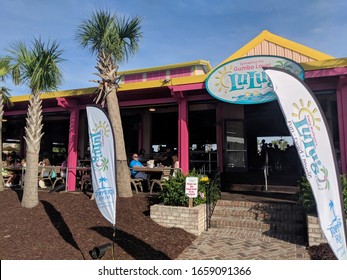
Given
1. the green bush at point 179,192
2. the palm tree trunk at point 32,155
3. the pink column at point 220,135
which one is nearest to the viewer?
the green bush at point 179,192

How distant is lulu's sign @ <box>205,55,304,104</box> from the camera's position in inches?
287

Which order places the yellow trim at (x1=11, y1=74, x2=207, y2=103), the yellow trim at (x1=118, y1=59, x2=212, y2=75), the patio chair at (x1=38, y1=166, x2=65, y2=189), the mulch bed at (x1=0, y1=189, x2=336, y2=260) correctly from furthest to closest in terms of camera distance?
the yellow trim at (x1=118, y1=59, x2=212, y2=75)
the patio chair at (x1=38, y1=166, x2=65, y2=189)
the yellow trim at (x1=11, y1=74, x2=207, y2=103)
the mulch bed at (x1=0, y1=189, x2=336, y2=260)

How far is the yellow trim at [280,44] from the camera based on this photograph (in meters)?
8.66

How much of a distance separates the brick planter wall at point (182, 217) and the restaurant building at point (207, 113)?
2.83m

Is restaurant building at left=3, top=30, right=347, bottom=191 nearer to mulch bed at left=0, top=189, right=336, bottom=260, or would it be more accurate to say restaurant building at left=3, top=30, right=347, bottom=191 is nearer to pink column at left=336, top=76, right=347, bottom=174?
pink column at left=336, top=76, right=347, bottom=174

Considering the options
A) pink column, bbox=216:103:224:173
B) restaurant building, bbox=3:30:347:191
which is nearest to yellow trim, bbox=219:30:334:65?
restaurant building, bbox=3:30:347:191

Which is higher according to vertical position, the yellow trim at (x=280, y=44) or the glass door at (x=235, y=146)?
the yellow trim at (x=280, y=44)

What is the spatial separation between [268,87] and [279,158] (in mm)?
7753

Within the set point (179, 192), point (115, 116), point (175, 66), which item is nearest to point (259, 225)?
point (179, 192)

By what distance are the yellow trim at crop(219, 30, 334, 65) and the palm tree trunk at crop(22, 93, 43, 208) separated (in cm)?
618

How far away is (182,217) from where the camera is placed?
561 cm

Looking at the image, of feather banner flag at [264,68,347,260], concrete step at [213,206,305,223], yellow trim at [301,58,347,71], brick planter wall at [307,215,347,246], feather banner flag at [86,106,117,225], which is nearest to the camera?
feather banner flag at [264,68,347,260]

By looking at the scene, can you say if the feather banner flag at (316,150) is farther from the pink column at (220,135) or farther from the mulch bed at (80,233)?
the pink column at (220,135)

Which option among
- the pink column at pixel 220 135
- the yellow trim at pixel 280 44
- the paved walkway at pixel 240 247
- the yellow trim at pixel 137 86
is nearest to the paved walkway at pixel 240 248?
the paved walkway at pixel 240 247
